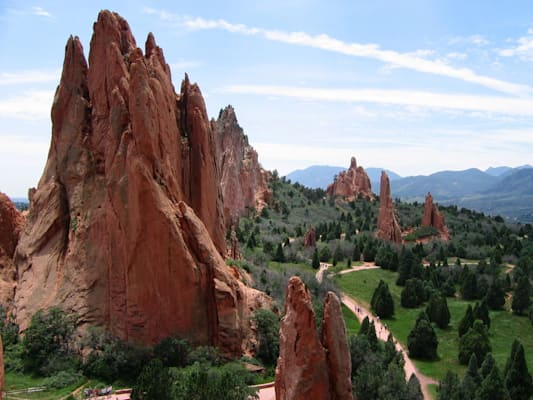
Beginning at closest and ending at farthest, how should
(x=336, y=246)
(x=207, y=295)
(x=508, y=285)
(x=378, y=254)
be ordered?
(x=207, y=295), (x=508, y=285), (x=378, y=254), (x=336, y=246)

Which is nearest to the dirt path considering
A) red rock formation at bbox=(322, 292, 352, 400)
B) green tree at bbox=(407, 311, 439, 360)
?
green tree at bbox=(407, 311, 439, 360)

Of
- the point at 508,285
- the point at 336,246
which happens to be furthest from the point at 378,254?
the point at 508,285

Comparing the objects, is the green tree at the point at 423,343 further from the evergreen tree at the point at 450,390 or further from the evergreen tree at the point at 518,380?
the evergreen tree at the point at 450,390

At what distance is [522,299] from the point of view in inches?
2199

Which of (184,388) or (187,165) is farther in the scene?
(187,165)

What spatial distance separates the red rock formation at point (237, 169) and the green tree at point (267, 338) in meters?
68.6

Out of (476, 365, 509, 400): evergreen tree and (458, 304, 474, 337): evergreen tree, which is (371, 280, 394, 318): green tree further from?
(476, 365, 509, 400): evergreen tree

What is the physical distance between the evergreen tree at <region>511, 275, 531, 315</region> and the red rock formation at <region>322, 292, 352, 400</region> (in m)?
45.3

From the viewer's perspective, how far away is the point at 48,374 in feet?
93.9

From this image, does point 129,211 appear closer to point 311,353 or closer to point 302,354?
point 302,354

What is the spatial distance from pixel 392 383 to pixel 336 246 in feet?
196

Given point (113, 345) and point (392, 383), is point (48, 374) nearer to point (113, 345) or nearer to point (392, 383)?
point (113, 345)

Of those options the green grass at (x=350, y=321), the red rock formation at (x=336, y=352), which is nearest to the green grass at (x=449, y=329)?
the green grass at (x=350, y=321)

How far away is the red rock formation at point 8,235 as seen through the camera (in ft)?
120
